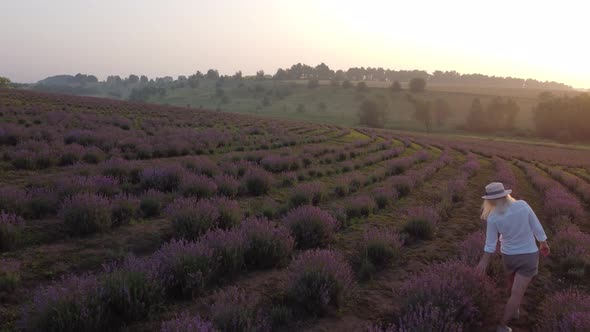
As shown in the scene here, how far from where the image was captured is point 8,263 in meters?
4.73

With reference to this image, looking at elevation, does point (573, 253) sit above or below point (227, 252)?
below

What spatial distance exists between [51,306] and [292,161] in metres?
11.9

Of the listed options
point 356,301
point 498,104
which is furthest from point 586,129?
point 356,301

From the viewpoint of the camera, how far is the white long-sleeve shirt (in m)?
4.46

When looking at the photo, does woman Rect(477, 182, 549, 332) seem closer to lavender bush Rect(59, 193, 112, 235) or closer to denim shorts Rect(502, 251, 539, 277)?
denim shorts Rect(502, 251, 539, 277)

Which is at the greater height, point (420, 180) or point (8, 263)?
point (8, 263)

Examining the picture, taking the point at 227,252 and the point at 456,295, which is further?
the point at 227,252

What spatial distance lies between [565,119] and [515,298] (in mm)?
81465

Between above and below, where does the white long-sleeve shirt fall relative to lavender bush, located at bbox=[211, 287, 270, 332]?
above

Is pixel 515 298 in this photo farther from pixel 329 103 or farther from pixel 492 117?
pixel 329 103

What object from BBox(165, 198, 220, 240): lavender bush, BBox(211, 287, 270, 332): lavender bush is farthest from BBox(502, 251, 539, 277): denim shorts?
BBox(165, 198, 220, 240): lavender bush

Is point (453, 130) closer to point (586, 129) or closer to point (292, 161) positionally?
point (586, 129)

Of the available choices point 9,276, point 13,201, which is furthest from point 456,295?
point 13,201

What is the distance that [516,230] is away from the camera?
450 cm
